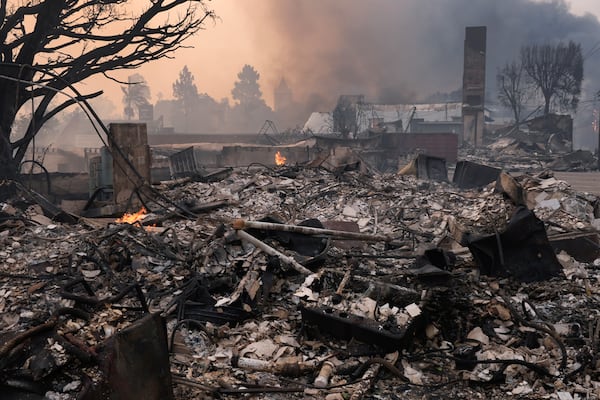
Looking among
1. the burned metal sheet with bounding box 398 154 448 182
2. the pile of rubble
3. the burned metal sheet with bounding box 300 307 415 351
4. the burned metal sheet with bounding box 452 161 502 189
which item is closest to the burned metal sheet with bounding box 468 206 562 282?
the pile of rubble

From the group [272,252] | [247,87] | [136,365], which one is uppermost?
[247,87]

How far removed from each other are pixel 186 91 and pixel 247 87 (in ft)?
35.7

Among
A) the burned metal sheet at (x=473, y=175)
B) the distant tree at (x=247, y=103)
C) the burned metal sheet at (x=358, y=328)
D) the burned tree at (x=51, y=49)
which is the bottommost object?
the burned metal sheet at (x=358, y=328)

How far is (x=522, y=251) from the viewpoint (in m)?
5.26

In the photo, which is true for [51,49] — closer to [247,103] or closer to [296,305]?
[296,305]

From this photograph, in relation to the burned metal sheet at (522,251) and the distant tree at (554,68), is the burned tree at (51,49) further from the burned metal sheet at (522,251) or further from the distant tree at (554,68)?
the distant tree at (554,68)

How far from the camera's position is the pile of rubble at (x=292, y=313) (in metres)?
2.92

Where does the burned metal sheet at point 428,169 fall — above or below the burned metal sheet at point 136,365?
above

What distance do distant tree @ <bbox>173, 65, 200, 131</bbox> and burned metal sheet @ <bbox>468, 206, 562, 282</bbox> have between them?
254 ft

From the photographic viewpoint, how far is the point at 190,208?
29.6ft

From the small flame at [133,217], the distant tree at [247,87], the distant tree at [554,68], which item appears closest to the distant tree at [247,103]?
the distant tree at [247,87]

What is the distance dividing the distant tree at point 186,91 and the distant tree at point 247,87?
6.90 m

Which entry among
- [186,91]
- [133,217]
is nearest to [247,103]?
[186,91]

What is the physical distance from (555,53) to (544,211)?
44.2 meters
